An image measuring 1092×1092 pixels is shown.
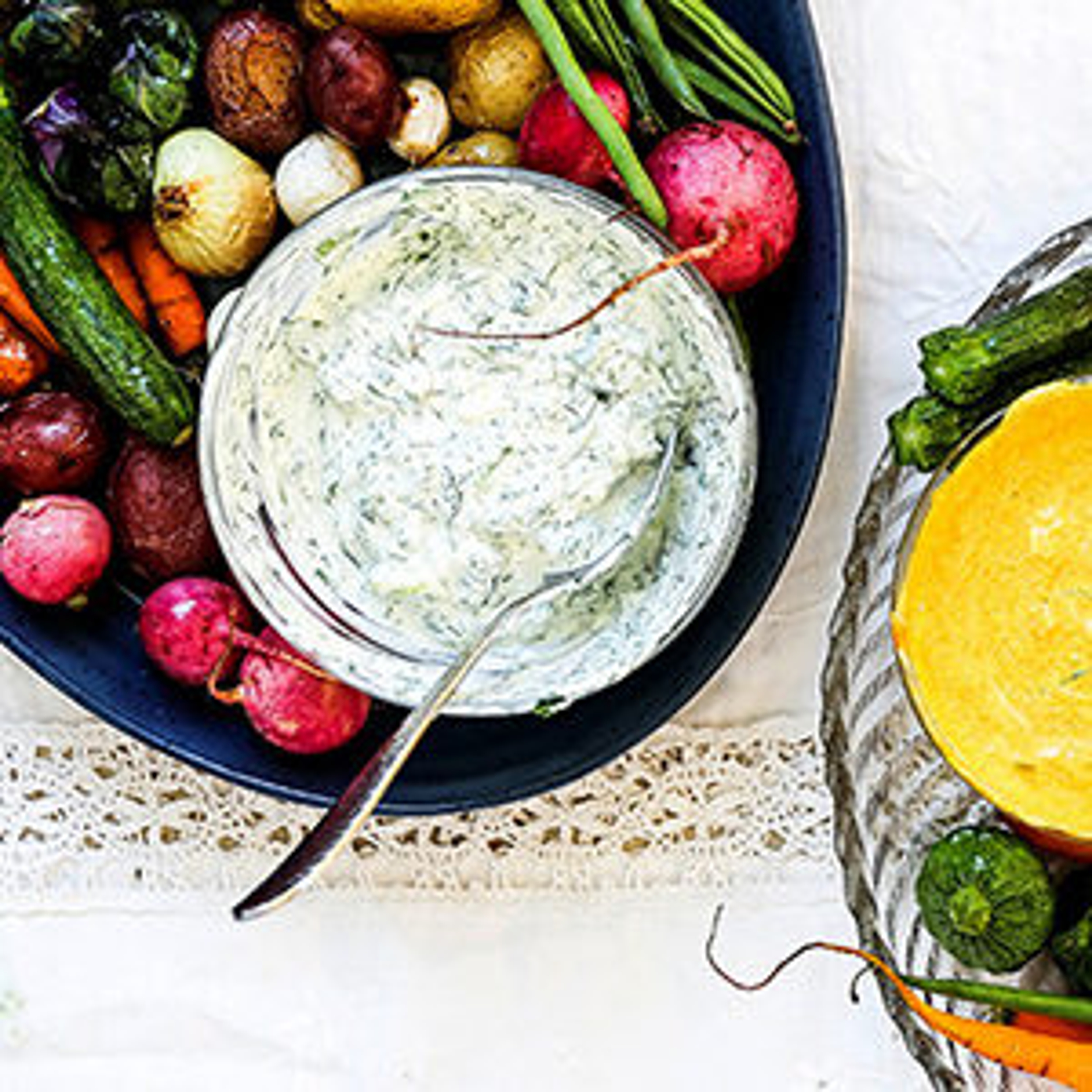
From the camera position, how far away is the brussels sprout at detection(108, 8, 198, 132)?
42.3 inches

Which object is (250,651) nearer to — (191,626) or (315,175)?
(191,626)

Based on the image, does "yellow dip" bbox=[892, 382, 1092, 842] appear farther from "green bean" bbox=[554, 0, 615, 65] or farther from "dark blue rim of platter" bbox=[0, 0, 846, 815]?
"green bean" bbox=[554, 0, 615, 65]

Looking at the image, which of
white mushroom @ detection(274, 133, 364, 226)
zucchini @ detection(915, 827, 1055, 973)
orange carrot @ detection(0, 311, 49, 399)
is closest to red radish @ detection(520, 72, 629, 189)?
white mushroom @ detection(274, 133, 364, 226)

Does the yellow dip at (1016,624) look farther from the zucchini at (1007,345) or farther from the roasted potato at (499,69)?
the roasted potato at (499,69)

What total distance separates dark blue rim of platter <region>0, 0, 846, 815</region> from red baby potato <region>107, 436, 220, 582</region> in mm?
51

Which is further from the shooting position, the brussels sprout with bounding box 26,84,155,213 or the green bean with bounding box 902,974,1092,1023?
the brussels sprout with bounding box 26,84,155,213

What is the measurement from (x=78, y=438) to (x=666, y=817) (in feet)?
1.40

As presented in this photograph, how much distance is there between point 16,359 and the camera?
1113mm

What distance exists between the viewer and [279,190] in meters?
1.09

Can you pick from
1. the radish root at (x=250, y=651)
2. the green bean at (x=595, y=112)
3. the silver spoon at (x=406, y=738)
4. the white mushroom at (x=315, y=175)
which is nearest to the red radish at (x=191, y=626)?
the radish root at (x=250, y=651)

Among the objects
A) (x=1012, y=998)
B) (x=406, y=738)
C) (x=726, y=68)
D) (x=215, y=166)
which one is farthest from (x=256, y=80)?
(x=1012, y=998)

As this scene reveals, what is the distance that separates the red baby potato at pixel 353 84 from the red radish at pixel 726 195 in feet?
0.50

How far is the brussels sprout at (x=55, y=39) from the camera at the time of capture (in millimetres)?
1062

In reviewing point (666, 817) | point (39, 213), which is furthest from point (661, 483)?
point (39, 213)
